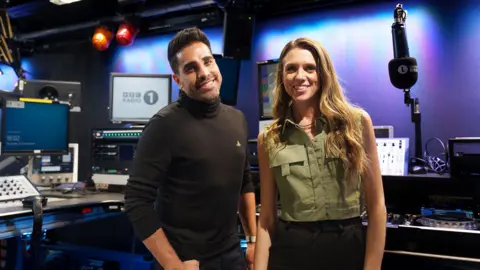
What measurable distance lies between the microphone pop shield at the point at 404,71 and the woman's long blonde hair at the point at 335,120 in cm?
129

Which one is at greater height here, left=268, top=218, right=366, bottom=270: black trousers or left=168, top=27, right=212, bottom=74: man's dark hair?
left=168, top=27, right=212, bottom=74: man's dark hair

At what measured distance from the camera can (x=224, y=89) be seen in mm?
3367

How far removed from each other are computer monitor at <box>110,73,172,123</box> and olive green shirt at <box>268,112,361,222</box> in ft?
7.19

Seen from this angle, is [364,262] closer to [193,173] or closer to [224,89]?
[193,173]

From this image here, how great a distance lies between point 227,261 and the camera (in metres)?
1.56

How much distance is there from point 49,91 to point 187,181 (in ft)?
8.59

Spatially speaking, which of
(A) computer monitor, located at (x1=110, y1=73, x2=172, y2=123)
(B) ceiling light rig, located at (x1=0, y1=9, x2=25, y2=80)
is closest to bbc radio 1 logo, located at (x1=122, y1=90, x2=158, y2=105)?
(A) computer monitor, located at (x1=110, y1=73, x2=172, y2=123)

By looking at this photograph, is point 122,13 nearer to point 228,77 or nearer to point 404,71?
point 228,77

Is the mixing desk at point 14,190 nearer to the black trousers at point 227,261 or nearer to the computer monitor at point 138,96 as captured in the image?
the computer monitor at point 138,96

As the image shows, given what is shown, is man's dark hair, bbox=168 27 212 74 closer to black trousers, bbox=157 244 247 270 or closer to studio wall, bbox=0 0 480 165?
black trousers, bbox=157 244 247 270

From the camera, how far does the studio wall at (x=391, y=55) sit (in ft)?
9.82

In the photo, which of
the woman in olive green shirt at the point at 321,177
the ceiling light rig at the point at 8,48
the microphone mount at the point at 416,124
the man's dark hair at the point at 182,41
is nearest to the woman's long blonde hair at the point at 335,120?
the woman in olive green shirt at the point at 321,177

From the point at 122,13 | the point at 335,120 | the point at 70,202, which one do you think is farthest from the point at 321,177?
the point at 122,13

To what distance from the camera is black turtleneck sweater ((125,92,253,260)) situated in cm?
146
